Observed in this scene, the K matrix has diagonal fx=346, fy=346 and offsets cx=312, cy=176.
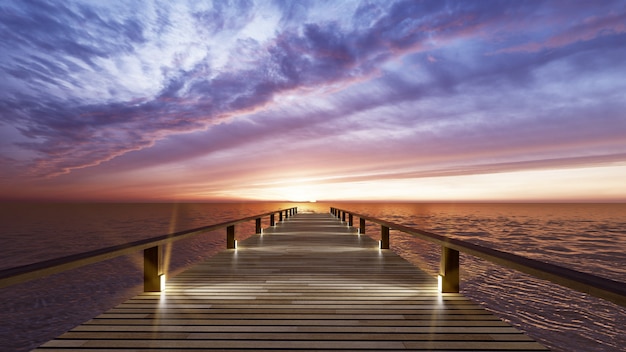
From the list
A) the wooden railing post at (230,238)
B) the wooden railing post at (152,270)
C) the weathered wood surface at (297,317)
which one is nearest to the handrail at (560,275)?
the weathered wood surface at (297,317)

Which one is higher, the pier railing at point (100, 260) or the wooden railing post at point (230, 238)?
the pier railing at point (100, 260)

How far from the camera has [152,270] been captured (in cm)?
536

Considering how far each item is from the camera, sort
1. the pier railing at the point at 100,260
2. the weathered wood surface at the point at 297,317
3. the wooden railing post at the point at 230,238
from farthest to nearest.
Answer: the wooden railing post at the point at 230,238 < the weathered wood surface at the point at 297,317 < the pier railing at the point at 100,260

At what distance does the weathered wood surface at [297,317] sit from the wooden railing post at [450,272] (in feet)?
0.49

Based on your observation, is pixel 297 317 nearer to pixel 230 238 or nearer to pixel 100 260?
pixel 100 260

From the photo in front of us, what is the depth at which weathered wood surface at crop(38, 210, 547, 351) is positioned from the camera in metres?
3.53

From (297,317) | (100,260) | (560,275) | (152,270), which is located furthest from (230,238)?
(560,275)

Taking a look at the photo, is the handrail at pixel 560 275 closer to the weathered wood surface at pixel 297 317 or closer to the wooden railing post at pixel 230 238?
the weathered wood surface at pixel 297 317

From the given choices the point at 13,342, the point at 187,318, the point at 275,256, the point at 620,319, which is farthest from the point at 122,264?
the point at 620,319

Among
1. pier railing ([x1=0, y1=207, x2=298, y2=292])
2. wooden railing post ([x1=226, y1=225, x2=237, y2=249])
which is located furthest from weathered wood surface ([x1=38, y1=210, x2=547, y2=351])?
wooden railing post ([x1=226, y1=225, x2=237, y2=249])

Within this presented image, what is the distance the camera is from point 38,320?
1019cm

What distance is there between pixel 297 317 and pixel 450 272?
102 inches

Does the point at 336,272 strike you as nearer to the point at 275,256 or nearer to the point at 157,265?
the point at 275,256

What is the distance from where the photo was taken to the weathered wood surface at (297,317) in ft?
11.6
